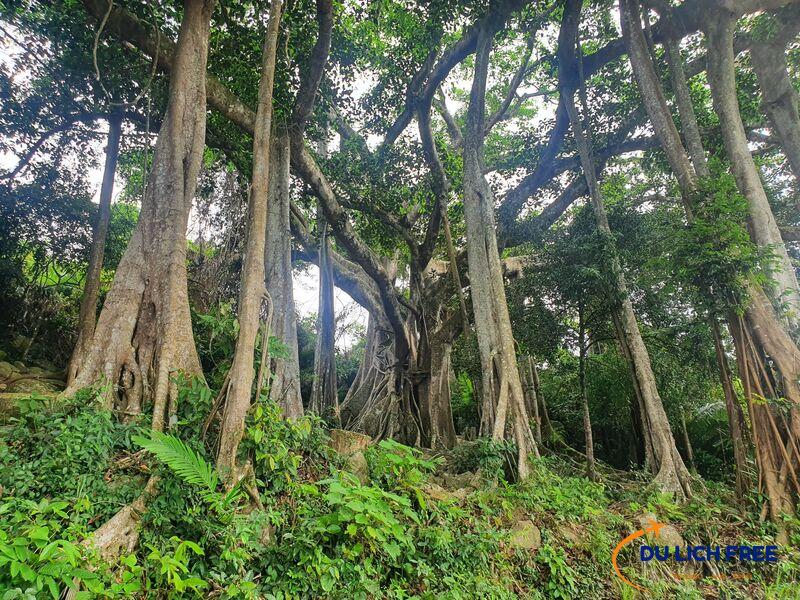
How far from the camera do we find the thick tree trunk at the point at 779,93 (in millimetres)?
6199

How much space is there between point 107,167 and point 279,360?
167 inches

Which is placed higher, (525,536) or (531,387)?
(531,387)

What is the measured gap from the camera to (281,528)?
2613mm

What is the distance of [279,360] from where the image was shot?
14.5 ft

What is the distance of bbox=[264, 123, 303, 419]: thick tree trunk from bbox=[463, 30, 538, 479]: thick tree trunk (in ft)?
7.56

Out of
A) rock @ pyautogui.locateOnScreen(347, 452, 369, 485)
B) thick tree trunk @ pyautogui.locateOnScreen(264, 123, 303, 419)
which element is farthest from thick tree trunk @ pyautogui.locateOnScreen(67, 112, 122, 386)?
rock @ pyautogui.locateOnScreen(347, 452, 369, 485)

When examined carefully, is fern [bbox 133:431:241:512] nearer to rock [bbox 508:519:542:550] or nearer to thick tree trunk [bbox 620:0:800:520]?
rock [bbox 508:519:542:550]

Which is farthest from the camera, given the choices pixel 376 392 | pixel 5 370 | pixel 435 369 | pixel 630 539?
pixel 376 392

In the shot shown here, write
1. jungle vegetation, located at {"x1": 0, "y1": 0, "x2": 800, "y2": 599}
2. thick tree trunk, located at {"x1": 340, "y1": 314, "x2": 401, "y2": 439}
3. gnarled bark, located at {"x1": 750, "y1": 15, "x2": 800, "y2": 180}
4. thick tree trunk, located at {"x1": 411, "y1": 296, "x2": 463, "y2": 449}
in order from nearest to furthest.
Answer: jungle vegetation, located at {"x1": 0, "y1": 0, "x2": 800, "y2": 599}, gnarled bark, located at {"x1": 750, "y1": 15, "x2": 800, "y2": 180}, thick tree trunk, located at {"x1": 411, "y1": 296, "x2": 463, "y2": 449}, thick tree trunk, located at {"x1": 340, "y1": 314, "x2": 401, "y2": 439}

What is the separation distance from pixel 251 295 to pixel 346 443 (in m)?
1.66

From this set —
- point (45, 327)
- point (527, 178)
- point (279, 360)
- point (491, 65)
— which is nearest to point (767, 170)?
point (527, 178)

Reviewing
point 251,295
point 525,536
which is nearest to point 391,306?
point 251,295

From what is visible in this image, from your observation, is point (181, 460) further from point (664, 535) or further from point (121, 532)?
point (664, 535)

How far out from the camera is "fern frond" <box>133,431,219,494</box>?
221 cm
